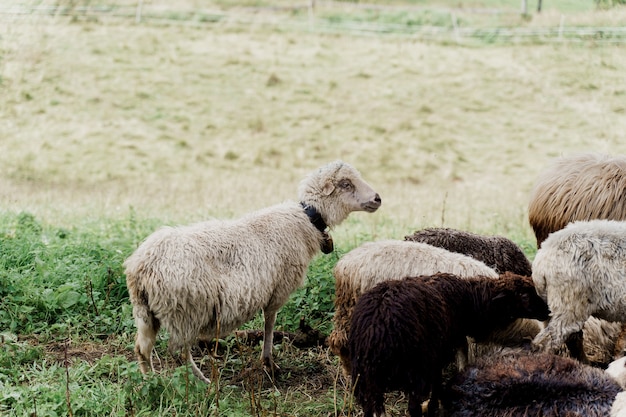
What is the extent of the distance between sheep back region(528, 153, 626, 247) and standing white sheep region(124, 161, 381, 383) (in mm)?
1931

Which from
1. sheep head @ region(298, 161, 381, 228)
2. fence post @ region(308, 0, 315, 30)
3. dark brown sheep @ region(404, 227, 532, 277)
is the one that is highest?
fence post @ region(308, 0, 315, 30)

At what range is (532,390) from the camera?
14.9ft

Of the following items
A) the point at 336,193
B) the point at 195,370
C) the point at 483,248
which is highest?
the point at 336,193

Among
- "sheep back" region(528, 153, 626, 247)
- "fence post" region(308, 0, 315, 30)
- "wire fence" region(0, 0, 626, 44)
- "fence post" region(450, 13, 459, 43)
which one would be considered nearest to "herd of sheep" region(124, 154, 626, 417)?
"sheep back" region(528, 153, 626, 247)

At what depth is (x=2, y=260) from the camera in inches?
284

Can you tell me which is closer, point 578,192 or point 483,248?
point 483,248

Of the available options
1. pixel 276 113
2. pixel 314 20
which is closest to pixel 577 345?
pixel 276 113

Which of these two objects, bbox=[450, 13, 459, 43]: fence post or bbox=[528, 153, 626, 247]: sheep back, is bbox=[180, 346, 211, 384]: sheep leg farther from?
bbox=[450, 13, 459, 43]: fence post

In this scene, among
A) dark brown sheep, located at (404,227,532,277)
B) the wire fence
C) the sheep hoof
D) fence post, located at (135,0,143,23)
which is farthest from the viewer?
fence post, located at (135,0,143,23)

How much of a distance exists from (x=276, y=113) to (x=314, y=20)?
7.50 meters

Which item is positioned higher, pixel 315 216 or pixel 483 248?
pixel 315 216

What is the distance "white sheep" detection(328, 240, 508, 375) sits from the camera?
5.56 meters

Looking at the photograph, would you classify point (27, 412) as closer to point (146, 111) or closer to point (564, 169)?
point (564, 169)

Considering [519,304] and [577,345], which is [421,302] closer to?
[519,304]
